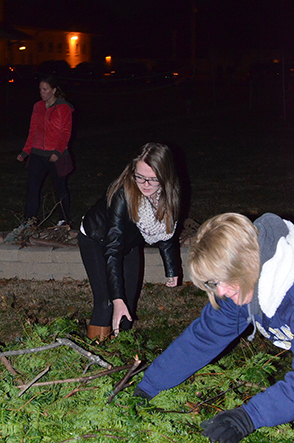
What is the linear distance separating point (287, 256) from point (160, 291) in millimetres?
3369

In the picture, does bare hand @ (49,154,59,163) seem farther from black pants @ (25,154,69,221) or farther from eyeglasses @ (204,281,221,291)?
eyeglasses @ (204,281,221,291)

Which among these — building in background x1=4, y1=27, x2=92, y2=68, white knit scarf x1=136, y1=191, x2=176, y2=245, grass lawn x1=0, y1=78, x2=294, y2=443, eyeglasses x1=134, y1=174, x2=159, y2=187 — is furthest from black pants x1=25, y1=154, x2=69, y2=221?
building in background x1=4, y1=27, x2=92, y2=68

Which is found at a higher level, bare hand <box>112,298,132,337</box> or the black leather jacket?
the black leather jacket

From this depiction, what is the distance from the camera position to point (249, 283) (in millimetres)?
2064

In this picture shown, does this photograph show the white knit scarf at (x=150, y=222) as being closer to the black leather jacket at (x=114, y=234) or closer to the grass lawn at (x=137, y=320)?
the black leather jacket at (x=114, y=234)

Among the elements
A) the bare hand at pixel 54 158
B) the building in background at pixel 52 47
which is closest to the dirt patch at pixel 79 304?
the bare hand at pixel 54 158

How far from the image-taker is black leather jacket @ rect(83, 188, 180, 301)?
3312mm

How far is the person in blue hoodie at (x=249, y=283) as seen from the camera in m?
1.96

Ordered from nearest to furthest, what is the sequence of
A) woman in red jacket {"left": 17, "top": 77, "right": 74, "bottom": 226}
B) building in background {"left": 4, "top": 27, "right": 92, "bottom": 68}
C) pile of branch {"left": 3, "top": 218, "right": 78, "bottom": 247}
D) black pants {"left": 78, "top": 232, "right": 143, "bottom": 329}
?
black pants {"left": 78, "top": 232, "right": 143, "bottom": 329} → pile of branch {"left": 3, "top": 218, "right": 78, "bottom": 247} → woman in red jacket {"left": 17, "top": 77, "right": 74, "bottom": 226} → building in background {"left": 4, "top": 27, "right": 92, "bottom": 68}

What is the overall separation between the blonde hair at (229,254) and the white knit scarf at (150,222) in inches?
52.7

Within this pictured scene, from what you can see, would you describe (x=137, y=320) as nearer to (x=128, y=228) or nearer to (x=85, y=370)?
(x=128, y=228)

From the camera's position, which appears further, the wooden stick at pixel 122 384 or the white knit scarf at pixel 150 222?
the white knit scarf at pixel 150 222

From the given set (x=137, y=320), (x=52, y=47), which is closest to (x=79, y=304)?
(x=137, y=320)

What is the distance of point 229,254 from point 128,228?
1568mm
